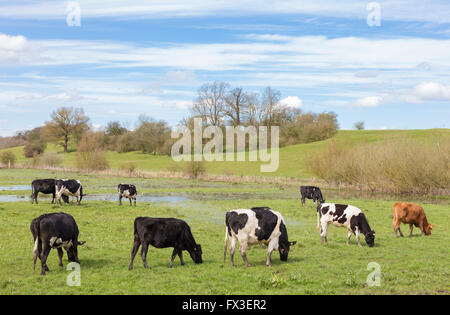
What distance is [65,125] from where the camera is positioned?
10694 cm

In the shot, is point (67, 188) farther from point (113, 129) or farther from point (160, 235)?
point (113, 129)

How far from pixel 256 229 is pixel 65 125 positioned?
10343cm

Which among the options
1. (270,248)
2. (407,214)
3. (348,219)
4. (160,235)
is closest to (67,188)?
(160,235)

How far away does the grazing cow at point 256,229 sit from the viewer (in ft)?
40.5

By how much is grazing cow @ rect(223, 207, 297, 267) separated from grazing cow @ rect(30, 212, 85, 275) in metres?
4.51

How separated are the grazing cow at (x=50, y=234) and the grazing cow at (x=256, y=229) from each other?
451 centimetres

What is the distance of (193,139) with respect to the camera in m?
98.4

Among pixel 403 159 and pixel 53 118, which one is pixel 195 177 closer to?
pixel 403 159

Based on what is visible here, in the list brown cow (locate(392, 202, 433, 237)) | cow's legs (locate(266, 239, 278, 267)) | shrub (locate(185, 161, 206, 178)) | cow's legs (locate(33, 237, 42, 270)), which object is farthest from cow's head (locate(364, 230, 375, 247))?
shrub (locate(185, 161, 206, 178))

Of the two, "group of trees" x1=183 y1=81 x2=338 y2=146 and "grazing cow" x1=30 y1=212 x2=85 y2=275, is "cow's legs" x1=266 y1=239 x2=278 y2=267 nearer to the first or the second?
"grazing cow" x1=30 y1=212 x2=85 y2=275

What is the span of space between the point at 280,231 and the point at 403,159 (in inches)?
1328

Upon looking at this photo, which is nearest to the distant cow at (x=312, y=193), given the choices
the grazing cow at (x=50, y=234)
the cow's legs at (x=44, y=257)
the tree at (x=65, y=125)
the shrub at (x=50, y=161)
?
the grazing cow at (x=50, y=234)

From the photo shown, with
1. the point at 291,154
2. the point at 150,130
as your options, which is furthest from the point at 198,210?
the point at 150,130

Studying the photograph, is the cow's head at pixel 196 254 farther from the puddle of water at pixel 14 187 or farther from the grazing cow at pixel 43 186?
the puddle of water at pixel 14 187
